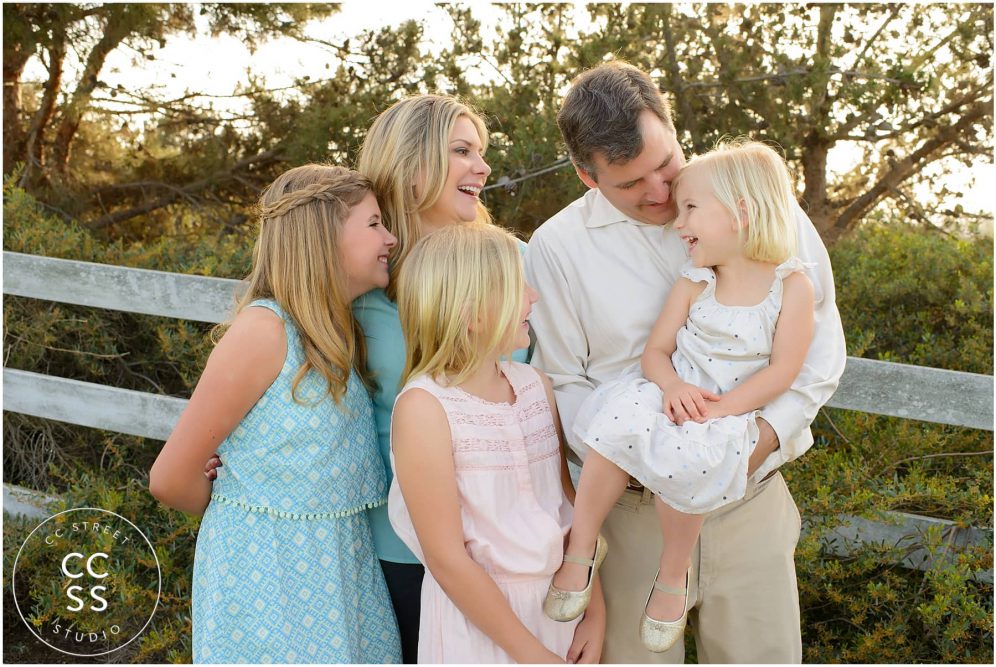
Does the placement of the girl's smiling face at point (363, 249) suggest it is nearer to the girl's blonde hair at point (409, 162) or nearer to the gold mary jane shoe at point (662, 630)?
the girl's blonde hair at point (409, 162)

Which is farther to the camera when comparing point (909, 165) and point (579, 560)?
point (909, 165)

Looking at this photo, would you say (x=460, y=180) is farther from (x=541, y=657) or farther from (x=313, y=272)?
(x=541, y=657)

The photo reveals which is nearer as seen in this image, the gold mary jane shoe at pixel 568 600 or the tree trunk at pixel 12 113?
the gold mary jane shoe at pixel 568 600

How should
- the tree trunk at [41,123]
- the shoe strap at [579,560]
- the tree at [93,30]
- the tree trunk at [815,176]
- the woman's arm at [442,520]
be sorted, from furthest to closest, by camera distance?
the tree trunk at [41,123] → the tree at [93,30] → the tree trunk at [815,176] → the shoe strap at [579,560] → the woman's arm at [442,520]

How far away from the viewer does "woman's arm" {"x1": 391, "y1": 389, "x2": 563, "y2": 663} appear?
1.85 meters

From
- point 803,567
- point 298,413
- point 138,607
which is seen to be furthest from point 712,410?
point 138,607

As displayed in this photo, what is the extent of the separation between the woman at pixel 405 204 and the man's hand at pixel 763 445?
0.63m

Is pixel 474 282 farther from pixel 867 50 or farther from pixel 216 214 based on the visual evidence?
pixel 216 214

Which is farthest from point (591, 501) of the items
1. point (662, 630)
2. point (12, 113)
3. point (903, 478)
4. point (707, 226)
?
point (12, 113)

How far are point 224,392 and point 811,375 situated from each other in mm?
1336

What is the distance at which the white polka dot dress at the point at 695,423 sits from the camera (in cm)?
193

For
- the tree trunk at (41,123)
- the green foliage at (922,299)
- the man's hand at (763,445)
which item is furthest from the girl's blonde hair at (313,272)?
the tree trunk at (41,123)

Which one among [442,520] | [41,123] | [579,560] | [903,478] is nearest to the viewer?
[442,520]

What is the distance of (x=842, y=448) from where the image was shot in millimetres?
3471
